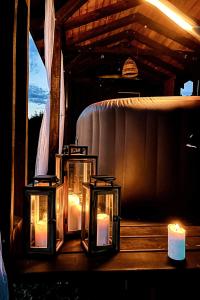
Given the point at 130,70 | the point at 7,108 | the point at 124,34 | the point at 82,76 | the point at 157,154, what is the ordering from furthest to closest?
1. the point at 82,76
2. the point at 124,34
3. the point at 130,70
4. the point at 157,154
5. the point at 7,108

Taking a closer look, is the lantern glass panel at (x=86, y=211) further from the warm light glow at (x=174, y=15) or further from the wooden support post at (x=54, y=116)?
the wooden support post at (x=54, y=116)

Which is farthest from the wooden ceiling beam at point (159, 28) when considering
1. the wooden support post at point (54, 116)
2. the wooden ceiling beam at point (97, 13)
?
the wooden support post at point (54, 116)

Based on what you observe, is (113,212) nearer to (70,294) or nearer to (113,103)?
(113,103)

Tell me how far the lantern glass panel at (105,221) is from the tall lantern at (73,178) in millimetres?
264

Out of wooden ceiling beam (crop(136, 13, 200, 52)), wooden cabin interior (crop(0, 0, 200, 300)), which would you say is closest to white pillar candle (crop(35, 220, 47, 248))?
wooden cabin interior (crop(0, 0, 200, 300))

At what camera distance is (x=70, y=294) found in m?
2.54

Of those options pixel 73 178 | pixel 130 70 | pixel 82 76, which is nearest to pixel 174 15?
pixel 73 178

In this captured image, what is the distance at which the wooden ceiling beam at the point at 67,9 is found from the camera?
405 centimetres

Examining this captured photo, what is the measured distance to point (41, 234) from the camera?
4.48 feet

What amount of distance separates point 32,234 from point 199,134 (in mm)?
1659

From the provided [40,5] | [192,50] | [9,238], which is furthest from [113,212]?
[192,50]

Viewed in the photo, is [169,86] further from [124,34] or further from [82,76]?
[82,76]

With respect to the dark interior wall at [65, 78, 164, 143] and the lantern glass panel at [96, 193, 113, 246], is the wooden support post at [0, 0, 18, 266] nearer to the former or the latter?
the lantern glass panel at [96, 193, 113, 246]

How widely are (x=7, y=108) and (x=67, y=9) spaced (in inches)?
141
